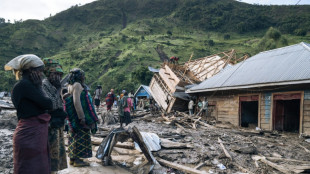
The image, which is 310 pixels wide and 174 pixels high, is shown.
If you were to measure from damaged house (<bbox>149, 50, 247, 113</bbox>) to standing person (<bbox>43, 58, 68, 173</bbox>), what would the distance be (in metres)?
12.9

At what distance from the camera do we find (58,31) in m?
106

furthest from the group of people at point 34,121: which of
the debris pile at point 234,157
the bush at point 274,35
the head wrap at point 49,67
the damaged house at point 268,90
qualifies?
the bush at point 274,35

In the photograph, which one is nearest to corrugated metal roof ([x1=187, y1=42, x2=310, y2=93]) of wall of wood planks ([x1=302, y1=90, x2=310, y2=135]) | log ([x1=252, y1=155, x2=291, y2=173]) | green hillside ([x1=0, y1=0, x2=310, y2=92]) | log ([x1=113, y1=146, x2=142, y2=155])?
wall of wood planks ([x1=302, y1=90, x2=310, y2=135])

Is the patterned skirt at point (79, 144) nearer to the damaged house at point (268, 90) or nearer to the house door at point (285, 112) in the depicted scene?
the damaged house at point (268, 90)

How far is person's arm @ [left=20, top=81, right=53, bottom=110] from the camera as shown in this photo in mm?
2326

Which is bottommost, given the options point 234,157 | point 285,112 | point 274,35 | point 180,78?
point 234,157

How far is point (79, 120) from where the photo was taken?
3910 mm

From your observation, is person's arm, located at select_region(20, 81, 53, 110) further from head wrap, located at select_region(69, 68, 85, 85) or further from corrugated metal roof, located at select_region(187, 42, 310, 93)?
corrugated metal roof, located at select_region(187, 42, 310, 93)

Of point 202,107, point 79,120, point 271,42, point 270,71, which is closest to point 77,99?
point 79,120

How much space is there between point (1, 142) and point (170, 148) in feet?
15.5

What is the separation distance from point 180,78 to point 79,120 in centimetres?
1383

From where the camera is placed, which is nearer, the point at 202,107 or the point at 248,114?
the point at 248,114

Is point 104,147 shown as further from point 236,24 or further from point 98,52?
point 236,24

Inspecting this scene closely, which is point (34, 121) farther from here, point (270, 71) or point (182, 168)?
point (270, 71)
